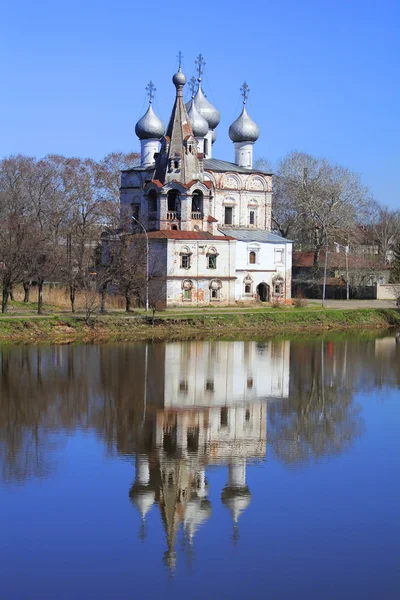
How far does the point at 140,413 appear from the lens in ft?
71.7

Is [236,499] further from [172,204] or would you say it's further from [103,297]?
[172,204]

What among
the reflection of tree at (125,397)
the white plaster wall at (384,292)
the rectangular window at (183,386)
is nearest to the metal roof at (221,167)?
the white plaster wall at (384,292)

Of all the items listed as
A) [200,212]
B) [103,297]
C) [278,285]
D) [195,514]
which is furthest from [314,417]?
[278,285]

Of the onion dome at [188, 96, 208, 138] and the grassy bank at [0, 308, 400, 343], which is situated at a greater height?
the onion dome at [188, 96, 208, 138]

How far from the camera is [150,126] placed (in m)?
50.8

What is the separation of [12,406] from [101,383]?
12.4 feet

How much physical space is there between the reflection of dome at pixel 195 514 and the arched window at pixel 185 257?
96.6 feet

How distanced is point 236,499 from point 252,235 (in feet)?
114

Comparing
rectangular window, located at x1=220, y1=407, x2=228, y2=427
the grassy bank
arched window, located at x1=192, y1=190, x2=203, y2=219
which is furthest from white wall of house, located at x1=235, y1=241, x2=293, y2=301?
rectangular window, located at x1=220, y1=407, x2=228, y2=427

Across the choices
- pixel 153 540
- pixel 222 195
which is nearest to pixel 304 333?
pixel 222 195

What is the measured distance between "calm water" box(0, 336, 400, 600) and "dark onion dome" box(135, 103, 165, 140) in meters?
24.9

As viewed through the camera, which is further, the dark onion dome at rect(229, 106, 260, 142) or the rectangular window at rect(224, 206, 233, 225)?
the dark onion dome at rect(229, 106, 260, 142)

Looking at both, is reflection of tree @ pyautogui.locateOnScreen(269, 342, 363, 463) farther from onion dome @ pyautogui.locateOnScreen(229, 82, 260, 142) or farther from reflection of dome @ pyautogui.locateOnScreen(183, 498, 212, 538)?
onion dome @ pyautogui.locateOnScreen(229, 82, 260, 142)

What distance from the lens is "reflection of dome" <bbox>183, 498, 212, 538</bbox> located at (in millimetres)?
14062
